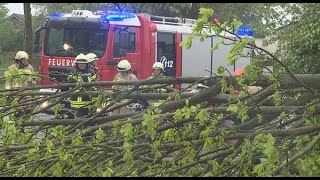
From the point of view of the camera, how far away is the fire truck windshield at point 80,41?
42.5 ft

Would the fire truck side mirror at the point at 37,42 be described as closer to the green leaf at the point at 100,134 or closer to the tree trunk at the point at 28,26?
the tree trunk at the point at 28,26

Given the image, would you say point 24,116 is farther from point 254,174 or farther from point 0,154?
point 254,174

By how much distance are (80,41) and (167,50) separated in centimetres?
250

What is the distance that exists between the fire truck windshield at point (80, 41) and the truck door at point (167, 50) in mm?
1781

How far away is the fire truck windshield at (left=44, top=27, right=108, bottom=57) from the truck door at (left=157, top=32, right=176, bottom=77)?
178 centimetres

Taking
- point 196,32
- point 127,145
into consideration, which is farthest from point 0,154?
point 196,32

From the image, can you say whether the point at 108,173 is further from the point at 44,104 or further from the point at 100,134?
the point at 44,104

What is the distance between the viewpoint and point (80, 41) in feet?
42.7

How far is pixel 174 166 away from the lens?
9.92ft

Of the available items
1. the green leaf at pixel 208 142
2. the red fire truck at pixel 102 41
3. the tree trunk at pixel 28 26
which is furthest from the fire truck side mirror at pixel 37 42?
the green leaf at pixel 208 142

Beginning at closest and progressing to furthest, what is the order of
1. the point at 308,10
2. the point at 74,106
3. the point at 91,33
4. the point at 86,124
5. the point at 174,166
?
the point at 174,166 → the point at 86,124 → the point at 74,106 → the point at 91,33 → the point at 308,10

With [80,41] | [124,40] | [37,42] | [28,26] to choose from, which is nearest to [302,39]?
[124,40]

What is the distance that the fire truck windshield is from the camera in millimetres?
12969

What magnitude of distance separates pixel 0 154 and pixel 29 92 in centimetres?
42
